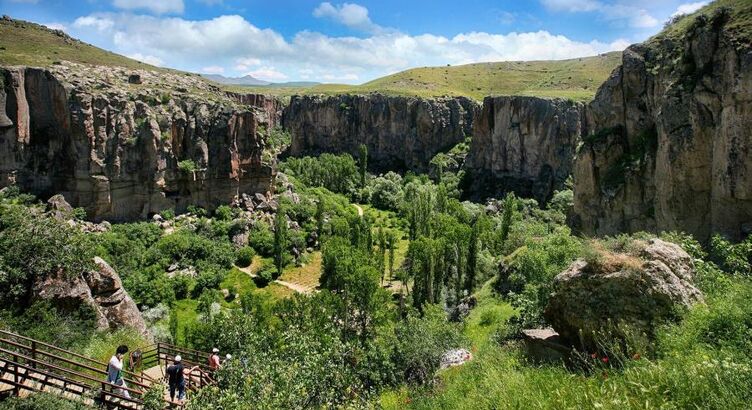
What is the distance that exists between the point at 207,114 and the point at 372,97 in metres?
69.2

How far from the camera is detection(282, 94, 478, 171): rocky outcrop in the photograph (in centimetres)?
12425

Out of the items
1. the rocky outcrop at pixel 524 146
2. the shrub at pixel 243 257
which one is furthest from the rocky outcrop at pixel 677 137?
the rocky outcrop at pixel 524 146

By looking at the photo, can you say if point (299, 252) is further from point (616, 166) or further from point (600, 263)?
point (600, 263)

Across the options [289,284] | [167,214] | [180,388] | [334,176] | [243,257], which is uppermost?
[180,388]

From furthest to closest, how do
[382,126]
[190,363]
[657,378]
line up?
[382,126] → [190,363] → [657,378]

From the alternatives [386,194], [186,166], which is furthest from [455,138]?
[186,166]

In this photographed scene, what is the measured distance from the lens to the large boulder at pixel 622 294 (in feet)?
38.8

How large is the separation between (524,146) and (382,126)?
45.4 meters

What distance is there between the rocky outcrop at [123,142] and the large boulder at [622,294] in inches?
2520

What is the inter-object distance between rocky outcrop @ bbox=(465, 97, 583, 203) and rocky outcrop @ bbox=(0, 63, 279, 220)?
54245 millimetres

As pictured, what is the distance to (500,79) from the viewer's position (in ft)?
534

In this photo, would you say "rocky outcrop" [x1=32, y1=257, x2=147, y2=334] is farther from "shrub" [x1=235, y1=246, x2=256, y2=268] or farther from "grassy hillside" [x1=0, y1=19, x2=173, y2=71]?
"grassy hillside" [x1=0, y1=19, x2=173, y2=71]

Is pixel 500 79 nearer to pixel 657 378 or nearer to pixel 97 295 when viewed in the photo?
pixel 97 295

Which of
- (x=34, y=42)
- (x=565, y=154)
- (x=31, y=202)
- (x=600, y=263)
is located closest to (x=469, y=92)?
(x=565, y=154)
